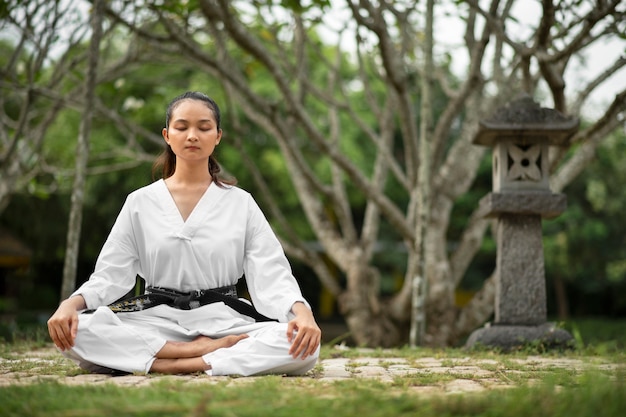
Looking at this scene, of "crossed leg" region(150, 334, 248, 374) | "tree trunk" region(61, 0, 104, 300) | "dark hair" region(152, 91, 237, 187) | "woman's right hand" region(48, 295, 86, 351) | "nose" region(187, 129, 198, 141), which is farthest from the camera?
"tree trunk" region(61, 0, 104, 300)

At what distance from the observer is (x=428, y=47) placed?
248 inches

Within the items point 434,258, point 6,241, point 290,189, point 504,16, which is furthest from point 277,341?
point 6,241

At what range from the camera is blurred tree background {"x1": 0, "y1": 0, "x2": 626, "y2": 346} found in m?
6.60

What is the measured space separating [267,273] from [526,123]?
2.83 metres

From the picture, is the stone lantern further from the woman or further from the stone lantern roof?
the woman

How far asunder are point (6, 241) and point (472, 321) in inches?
442

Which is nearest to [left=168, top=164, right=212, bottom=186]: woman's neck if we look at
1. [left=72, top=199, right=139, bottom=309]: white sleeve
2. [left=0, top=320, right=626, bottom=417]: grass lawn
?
[left=72, top=199, right=139, bottom=309]: white sleeve

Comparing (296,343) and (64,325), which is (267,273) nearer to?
(296,343)

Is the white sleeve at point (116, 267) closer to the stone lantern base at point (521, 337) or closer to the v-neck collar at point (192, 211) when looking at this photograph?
the v-neck collar at point (192, 211)

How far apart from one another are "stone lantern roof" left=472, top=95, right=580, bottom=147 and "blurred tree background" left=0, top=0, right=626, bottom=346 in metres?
0.34

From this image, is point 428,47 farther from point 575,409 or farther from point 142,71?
point 142,71

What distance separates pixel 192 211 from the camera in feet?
11.6

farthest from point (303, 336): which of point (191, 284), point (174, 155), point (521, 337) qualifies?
point (521, 337)

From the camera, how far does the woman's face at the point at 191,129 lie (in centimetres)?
353
